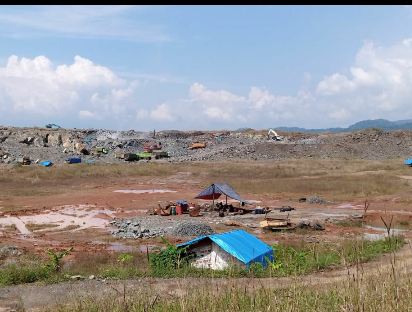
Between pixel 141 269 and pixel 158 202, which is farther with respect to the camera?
pixel 158 202

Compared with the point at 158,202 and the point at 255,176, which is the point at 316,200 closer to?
the point at 158,202

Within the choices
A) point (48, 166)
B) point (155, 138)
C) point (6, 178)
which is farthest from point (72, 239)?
point (155, 138)

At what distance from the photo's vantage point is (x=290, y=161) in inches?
1992

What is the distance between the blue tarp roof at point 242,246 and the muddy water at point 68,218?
11.0 metres

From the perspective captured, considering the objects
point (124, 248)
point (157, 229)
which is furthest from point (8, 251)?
point (157, 229)

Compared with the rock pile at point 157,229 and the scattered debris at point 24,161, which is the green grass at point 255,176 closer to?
the scattered debris at point 24,161

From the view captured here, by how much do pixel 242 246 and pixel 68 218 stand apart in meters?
14.7

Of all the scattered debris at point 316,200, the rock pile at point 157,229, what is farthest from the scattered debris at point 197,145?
the rock pile at point 157,229

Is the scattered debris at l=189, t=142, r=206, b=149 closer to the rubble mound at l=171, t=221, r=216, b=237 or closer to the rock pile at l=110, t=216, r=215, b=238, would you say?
the rock pile at l=110, t=216, r=215, b=238

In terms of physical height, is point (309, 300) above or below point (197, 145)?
below

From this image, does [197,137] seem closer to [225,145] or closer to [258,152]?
[225,145]

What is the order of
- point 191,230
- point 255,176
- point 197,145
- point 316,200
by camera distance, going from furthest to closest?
point 197,145 < point 255,176 < point 316,200 < point 191,230

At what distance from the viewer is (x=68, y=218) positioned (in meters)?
23.7

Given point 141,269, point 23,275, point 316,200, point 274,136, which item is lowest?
point 316,200
